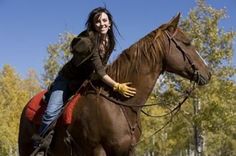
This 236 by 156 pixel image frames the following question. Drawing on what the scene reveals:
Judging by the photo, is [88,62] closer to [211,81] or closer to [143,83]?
[143,83]

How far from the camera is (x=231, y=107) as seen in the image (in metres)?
21.3

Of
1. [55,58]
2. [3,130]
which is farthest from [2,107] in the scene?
[55,58]

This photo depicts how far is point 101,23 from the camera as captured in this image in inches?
240

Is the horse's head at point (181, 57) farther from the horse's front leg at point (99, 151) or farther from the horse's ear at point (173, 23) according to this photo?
the horse's front leg at point (99, 151)

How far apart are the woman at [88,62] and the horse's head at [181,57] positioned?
62 centimetres

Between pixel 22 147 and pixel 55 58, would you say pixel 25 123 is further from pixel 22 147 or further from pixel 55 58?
pixel 55 58

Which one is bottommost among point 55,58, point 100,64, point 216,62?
A: point 100,64

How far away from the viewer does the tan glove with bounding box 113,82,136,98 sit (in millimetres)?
5730

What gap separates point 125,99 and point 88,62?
0.70 metres

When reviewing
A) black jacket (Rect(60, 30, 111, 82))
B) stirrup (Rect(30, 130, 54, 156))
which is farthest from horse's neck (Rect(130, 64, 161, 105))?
stirrup (Rect(30, 130, 54, 156))

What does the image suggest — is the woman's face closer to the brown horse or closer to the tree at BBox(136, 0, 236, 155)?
the brown horse

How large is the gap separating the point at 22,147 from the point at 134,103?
94.1 inches

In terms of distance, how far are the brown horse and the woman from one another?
16 cm

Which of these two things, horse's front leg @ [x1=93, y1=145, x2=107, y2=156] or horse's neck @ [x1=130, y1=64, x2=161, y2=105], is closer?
horse's front leg @ [x1=93, y1=145, x2=107, y2=156]
